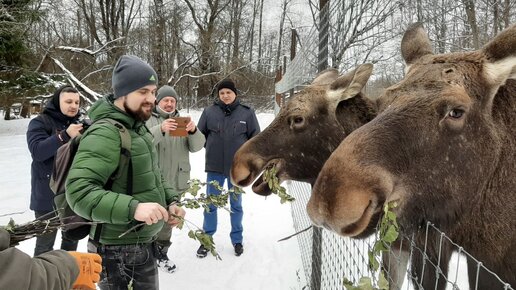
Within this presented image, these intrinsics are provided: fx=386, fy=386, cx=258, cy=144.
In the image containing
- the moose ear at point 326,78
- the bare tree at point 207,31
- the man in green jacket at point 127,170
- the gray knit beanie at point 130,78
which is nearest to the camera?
the man in green jacket at point 127,170

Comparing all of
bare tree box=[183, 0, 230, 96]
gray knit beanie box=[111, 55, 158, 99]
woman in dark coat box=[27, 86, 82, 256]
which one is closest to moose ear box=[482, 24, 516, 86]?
gray knit beanie box=[111, 55, 158, 99]

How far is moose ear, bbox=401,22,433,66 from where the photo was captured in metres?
2.48

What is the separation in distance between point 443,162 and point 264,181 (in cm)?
154

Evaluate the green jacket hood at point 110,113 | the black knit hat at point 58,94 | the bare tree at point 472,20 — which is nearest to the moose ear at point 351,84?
the green jacket hood at point 110,113

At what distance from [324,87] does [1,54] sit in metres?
17.2

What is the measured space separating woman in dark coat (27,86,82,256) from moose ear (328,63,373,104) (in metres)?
2.81

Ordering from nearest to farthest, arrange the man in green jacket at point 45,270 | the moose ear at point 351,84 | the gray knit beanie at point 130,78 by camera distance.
A: the man in green jacket at point 45,270, the gray knit beanie at point 130,78, the moose ear at point 351,84

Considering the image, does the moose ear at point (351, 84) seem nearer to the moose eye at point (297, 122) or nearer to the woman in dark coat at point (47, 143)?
the moose eye at point (297, 122)

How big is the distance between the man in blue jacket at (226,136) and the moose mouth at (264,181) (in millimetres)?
2470

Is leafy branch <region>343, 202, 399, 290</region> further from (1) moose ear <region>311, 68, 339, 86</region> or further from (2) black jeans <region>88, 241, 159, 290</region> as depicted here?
(1) moose ear <region>311, 68, 339, 86</region>

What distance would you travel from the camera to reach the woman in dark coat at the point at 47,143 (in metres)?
4.08

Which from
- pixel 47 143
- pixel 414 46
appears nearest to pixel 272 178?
pixel 414 46

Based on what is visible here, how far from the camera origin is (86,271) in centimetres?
177

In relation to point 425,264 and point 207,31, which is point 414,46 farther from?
point 207,31
